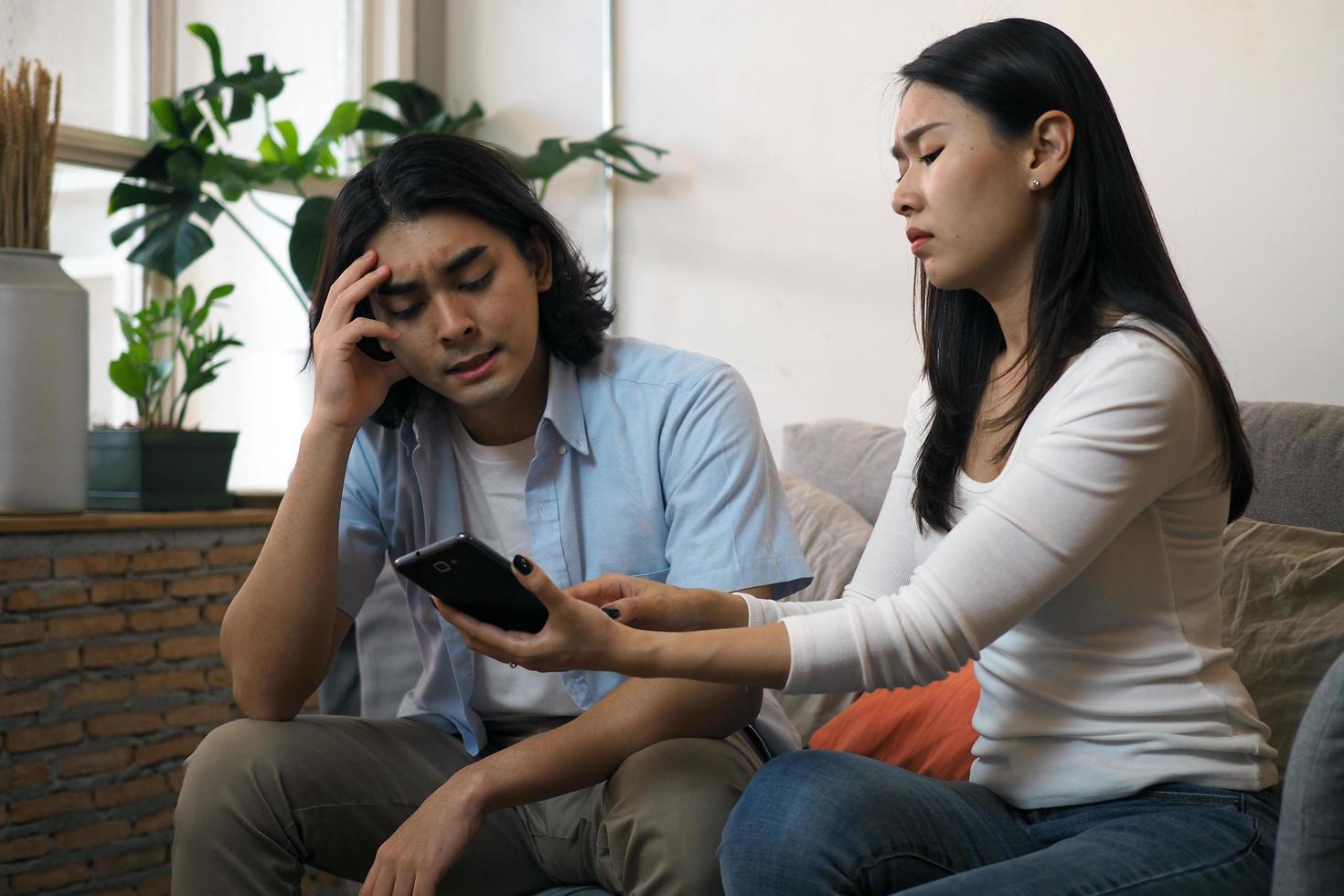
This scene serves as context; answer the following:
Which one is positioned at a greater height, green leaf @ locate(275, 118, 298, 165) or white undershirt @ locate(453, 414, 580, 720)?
green leaf @ locate(275, 118, 298, 165)

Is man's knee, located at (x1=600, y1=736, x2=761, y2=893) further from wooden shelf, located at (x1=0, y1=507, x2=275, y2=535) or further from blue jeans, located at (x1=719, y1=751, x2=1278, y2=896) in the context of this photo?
wooden shelf, located at (x1=0, y1=507, x2=275, y2=535)

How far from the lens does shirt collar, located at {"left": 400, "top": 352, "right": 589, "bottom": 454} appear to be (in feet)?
4.77

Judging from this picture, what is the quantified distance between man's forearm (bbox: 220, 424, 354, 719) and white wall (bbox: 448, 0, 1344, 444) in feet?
4.60

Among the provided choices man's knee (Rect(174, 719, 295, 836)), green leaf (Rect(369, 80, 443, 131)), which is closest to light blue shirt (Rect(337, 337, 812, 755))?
man's knee (Rect(174, 719, 295, 836))

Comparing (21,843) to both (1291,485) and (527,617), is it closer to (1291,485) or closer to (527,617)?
(527,617)

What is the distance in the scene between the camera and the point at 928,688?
1.60m

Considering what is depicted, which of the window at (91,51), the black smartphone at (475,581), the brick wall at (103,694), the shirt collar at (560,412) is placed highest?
the window at (91,51)

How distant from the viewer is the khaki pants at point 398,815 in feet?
3.82

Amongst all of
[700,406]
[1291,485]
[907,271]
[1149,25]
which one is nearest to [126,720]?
[700,406]

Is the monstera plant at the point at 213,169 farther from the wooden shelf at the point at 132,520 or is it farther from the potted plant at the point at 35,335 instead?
the wooden shelf at the point at 132,520

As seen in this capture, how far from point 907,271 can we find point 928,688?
1.11m

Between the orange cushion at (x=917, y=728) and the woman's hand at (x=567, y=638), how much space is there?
55cm

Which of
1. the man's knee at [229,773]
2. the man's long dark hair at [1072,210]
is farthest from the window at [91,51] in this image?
the man's long dark hair at [1072,210]

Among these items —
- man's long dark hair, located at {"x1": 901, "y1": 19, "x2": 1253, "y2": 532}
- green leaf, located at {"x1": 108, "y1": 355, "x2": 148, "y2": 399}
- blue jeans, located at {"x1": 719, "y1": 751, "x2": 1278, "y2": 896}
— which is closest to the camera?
blue jeans, located at {"x1": 719, "y1": 751, "x2": 1278, "y2": 896}
